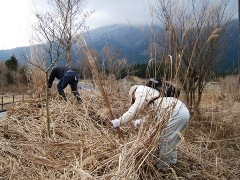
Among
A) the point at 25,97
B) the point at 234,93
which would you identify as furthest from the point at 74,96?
the point at 234,93

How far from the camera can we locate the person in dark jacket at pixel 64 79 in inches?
236

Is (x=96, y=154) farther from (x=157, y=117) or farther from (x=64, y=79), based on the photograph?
(x=64, y=79)

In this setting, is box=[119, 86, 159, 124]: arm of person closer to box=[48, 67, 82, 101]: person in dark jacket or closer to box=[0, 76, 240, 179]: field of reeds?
box=[0, 76, 240, 179]: field of reeds

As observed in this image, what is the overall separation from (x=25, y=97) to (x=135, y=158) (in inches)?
161

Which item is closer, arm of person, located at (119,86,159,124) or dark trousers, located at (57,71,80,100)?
arm of person, located at (119,86,159,124)

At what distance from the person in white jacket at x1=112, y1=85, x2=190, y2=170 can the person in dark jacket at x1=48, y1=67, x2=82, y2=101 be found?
304 centimetres

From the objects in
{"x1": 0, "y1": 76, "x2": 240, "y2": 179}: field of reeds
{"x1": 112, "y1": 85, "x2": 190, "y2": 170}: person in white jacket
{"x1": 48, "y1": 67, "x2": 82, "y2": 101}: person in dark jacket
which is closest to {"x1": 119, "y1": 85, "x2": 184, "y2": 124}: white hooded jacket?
{"x1": 112, "y1": 85, "x2": 190, "y2": 170}: person in white jacket

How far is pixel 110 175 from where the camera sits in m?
2.44

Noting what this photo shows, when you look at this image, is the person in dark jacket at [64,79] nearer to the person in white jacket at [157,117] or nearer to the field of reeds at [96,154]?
the field of reeds at [96,154]

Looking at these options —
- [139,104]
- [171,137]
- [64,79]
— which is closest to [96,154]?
[139,104]

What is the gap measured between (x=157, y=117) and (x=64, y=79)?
134 inches

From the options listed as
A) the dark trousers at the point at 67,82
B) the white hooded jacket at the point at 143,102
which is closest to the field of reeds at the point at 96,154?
the white hooded jacket at the point at 143,102

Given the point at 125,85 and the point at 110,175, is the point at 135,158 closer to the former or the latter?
the point at 110,175

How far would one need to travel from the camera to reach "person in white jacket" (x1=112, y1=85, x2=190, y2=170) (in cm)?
291
